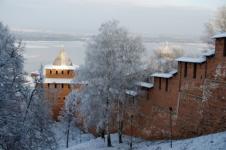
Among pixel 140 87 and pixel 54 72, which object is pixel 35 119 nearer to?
pixel 140 87

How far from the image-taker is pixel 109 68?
68.4 ft

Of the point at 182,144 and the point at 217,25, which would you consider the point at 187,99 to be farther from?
the point at 217,25

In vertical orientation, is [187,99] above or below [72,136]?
above

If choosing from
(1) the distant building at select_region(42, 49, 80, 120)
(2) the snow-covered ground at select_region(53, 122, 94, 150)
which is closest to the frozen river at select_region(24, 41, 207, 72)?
(1) the distant building at select_region(42, 49, 80, 120)

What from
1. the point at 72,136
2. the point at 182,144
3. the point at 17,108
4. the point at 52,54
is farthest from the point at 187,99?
the point at 52,54

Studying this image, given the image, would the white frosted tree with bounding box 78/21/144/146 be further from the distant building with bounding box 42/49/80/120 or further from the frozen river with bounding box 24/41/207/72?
the distant building with bounding box 42/49/80/120

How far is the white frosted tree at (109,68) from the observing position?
20828mm

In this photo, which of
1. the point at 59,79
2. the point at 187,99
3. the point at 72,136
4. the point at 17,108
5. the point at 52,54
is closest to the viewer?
the point at 17,108

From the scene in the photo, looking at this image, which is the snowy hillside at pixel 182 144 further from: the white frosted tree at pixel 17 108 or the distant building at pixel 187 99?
the white frosted tree at pixel 17 108

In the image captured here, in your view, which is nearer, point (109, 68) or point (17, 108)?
point (17, 108)

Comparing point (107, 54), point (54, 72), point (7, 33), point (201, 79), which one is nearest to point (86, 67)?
point (107, 54)

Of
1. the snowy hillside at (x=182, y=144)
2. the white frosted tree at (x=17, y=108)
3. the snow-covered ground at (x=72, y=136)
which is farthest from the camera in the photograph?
the snow-covered ground at (x=72, y=136)

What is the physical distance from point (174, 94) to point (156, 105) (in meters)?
1.86

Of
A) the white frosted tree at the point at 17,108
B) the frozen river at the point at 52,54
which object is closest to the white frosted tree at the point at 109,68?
the white frosted tree at the point at 17,108
